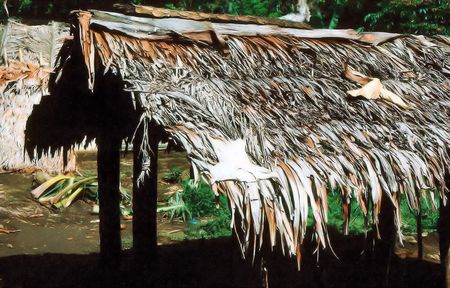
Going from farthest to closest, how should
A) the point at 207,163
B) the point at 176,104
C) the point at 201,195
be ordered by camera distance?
1. the point at 201,195
2. the point at 176,104
3. the point at 207,163

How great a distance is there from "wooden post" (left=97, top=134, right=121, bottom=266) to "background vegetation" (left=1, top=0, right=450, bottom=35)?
7.29 metres

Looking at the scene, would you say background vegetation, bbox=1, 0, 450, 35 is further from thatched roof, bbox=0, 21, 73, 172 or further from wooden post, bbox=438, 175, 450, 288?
wooden post, bbox=438, 175, 450, 288

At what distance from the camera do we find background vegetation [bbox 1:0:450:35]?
10477 mm

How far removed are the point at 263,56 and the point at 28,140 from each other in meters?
2.72

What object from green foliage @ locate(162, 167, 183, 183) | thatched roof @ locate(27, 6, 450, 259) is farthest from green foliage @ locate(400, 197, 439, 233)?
green foliage @ locate(162, 167, 183, 183)

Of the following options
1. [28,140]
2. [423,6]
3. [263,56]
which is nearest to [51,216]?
[28,140]

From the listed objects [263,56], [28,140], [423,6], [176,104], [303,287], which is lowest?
[303,287]

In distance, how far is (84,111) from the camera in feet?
16.9

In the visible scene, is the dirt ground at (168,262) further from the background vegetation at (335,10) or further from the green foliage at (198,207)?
the background vegetation at (335,10)

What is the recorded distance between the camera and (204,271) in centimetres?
639

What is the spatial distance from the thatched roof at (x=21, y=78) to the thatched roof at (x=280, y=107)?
4856 millimetres

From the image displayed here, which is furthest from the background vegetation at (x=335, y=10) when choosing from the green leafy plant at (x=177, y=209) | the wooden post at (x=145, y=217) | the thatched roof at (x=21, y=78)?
the wooden post at (x=145, y=217)

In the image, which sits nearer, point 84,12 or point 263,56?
point 84,12

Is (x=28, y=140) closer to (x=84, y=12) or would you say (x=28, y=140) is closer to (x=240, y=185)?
(x=84, y=12)
